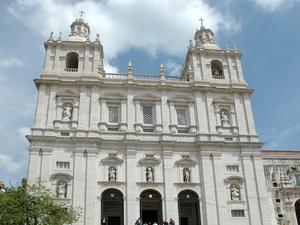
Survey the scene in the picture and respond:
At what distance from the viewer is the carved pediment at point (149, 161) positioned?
3509 cm

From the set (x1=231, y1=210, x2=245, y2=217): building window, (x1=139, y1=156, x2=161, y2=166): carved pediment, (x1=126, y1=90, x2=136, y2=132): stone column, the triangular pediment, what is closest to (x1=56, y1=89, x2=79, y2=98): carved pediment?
(x1=126, y1=90, x2=136, y2=132): stone column

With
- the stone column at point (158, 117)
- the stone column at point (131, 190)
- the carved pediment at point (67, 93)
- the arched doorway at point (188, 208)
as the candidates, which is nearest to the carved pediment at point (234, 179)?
the arched doorway at point (188, 208)

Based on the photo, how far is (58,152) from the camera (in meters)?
34.4

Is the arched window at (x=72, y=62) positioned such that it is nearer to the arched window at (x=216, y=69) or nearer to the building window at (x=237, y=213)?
the arched window at (x=216, y=69)

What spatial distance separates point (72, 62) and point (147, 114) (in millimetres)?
11016

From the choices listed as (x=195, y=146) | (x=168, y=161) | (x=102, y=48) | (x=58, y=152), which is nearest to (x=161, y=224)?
(x=168, y=161)

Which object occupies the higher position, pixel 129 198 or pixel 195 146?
pixel 195 146

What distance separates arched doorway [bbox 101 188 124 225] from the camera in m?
33.4

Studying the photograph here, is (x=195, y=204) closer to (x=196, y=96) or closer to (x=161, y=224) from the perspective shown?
(x=161, y=224)

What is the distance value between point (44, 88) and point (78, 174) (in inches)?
394

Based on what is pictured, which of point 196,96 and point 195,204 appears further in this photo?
point 196,96

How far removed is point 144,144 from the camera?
35.8 meters

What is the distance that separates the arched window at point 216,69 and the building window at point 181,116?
6.13m

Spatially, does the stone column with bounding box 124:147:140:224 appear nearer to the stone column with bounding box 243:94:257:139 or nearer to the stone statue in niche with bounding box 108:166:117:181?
the stone statue in niche with bounding box 108:166:117:181
